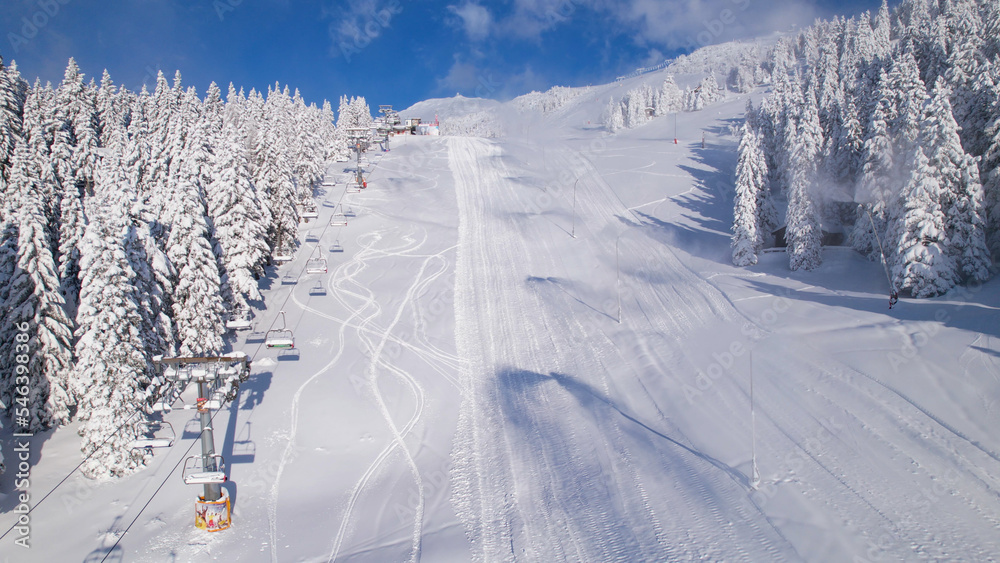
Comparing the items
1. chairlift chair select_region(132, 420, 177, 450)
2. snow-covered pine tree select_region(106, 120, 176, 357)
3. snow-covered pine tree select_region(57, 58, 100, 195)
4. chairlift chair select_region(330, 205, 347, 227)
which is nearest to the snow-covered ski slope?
chairlift chair select_region(132, 420, 177, 450)

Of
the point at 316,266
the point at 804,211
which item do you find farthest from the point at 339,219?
the point at 804,211

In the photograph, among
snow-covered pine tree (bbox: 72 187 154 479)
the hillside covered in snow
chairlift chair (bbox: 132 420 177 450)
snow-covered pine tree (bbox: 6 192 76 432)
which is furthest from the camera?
snow-covered pine tree (bbox: 6 192 76 432)

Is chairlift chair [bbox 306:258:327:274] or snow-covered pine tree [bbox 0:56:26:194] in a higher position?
snow-covered pine tree [bbox 0:56:26:194]

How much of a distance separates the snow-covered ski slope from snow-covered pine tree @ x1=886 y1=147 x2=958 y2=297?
4.41 ft

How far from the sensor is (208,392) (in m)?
15.4

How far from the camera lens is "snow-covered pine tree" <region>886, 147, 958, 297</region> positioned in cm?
2444

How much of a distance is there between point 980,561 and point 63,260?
36178 millimetres

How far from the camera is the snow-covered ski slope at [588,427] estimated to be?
1353cm

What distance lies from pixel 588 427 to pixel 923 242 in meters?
20.3

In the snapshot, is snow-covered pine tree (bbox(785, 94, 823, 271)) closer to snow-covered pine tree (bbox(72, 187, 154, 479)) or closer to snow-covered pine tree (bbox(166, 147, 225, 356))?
snow-covered pine tree (bbox(166, 147, 225, 356))

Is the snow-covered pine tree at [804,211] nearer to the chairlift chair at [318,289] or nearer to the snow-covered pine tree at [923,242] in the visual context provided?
the snow-covered pine tree at [923,242]

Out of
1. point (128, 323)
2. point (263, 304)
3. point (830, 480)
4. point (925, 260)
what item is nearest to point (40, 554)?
point (128, 323)

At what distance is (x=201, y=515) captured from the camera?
1543 centimetres

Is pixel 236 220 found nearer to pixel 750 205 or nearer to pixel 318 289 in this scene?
pixel 318 289
